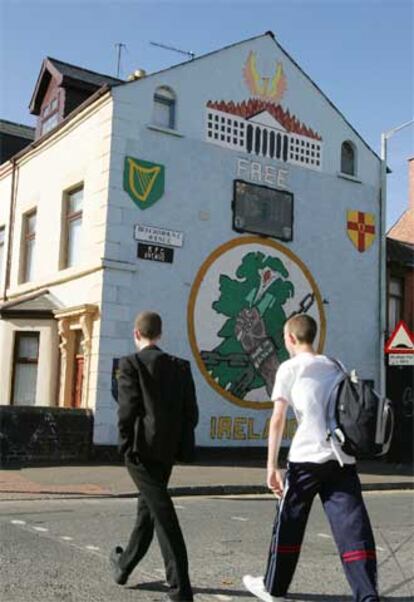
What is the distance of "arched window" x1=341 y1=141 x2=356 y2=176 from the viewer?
20.7 m

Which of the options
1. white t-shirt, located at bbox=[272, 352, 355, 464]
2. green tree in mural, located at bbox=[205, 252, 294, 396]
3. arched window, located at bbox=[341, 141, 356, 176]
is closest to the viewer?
white t-shirt, located at bbox=[272, 352, 355, 464]

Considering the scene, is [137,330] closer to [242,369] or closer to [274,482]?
[274,482]

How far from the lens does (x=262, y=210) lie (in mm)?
18594

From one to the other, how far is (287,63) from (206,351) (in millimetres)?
7932

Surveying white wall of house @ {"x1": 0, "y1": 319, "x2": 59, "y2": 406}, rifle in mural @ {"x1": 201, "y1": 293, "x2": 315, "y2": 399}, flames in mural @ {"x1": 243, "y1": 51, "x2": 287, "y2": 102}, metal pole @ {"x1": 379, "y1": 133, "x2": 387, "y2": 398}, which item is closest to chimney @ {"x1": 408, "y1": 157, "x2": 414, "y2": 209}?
metal pole @ {"x1": 379, "y1": 133, "x2": 387, "y2": 398}

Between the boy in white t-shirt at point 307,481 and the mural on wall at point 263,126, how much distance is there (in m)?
13.9

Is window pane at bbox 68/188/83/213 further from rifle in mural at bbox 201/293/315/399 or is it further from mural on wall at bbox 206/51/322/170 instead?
rifle in mural at bbox 201/293/315/399

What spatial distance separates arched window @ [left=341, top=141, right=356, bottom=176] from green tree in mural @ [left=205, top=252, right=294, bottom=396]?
3.82m

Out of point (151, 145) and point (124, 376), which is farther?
point (151, 145)

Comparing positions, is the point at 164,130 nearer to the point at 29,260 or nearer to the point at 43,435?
the point at 29,260

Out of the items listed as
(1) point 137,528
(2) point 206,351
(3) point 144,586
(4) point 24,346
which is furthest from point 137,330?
(4) point 24,346

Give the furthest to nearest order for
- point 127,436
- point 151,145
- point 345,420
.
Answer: point 151,145 < point 127,436 < point 345,420

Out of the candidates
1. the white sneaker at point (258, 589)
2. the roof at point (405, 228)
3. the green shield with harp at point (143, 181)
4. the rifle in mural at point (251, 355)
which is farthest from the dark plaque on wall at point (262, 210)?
the white sneaker at point (258, 589)

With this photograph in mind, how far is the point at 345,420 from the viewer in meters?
4.55
